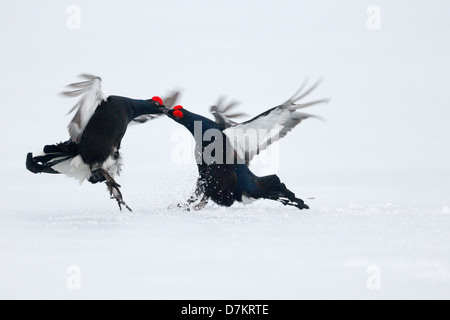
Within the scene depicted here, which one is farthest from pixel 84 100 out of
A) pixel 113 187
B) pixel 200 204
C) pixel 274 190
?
pixel 274 190

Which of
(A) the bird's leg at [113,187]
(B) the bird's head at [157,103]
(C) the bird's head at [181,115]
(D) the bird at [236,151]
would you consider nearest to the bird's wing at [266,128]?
(D) the bird at [236,151]

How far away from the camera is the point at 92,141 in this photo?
6270 mm

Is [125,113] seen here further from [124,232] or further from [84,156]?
[124,232]

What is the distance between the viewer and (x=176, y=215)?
636 centimetres

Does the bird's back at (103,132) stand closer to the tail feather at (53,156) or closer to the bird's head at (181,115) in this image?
the tail feather at (53,156)

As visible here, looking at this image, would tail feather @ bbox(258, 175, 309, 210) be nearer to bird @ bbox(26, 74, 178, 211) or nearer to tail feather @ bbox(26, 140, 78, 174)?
bird @ bbox(26, 74, 178, 211)

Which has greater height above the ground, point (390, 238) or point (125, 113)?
point (125, 113)

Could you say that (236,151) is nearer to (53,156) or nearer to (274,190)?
(274,190)

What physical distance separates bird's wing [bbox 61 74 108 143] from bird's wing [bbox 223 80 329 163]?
1.24 meters

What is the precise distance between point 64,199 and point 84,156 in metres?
1.53

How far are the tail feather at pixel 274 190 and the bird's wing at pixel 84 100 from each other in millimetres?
1745

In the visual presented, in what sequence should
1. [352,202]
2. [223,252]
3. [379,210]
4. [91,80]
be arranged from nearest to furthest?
[223,252] < [91,80] < [379,210] < [352,202]

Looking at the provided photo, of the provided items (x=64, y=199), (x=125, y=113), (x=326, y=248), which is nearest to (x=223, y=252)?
(x=326, y=248)

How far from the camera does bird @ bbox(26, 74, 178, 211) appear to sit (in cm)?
620
